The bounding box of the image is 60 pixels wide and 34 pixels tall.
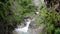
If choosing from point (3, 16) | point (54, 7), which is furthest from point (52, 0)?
point (3, 16)

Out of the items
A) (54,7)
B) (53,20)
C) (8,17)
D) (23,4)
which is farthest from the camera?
(23,4)

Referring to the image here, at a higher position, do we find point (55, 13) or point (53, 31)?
point (55, 13)

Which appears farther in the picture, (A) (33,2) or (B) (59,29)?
(A) (33,2)

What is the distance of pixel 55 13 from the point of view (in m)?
8.81

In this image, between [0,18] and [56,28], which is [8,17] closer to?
[0,18]

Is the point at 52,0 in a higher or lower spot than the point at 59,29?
higher

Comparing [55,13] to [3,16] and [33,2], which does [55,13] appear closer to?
[3,16]

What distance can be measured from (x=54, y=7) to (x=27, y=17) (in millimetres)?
14029

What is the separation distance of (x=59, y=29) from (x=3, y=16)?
13.2 ft

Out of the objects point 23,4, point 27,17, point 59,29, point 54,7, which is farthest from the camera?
point 23,4

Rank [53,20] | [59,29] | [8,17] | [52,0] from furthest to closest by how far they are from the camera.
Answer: [8,17]
[52,0]
[53,20]
[59,29]

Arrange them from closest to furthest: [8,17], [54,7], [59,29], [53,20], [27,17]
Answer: [59,29] < [53,20] < [54,7] < [8,17] < [27,17]

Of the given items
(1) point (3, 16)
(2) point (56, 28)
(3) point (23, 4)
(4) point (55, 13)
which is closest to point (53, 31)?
(2) point (56, 28)

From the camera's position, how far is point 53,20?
8.65 m
